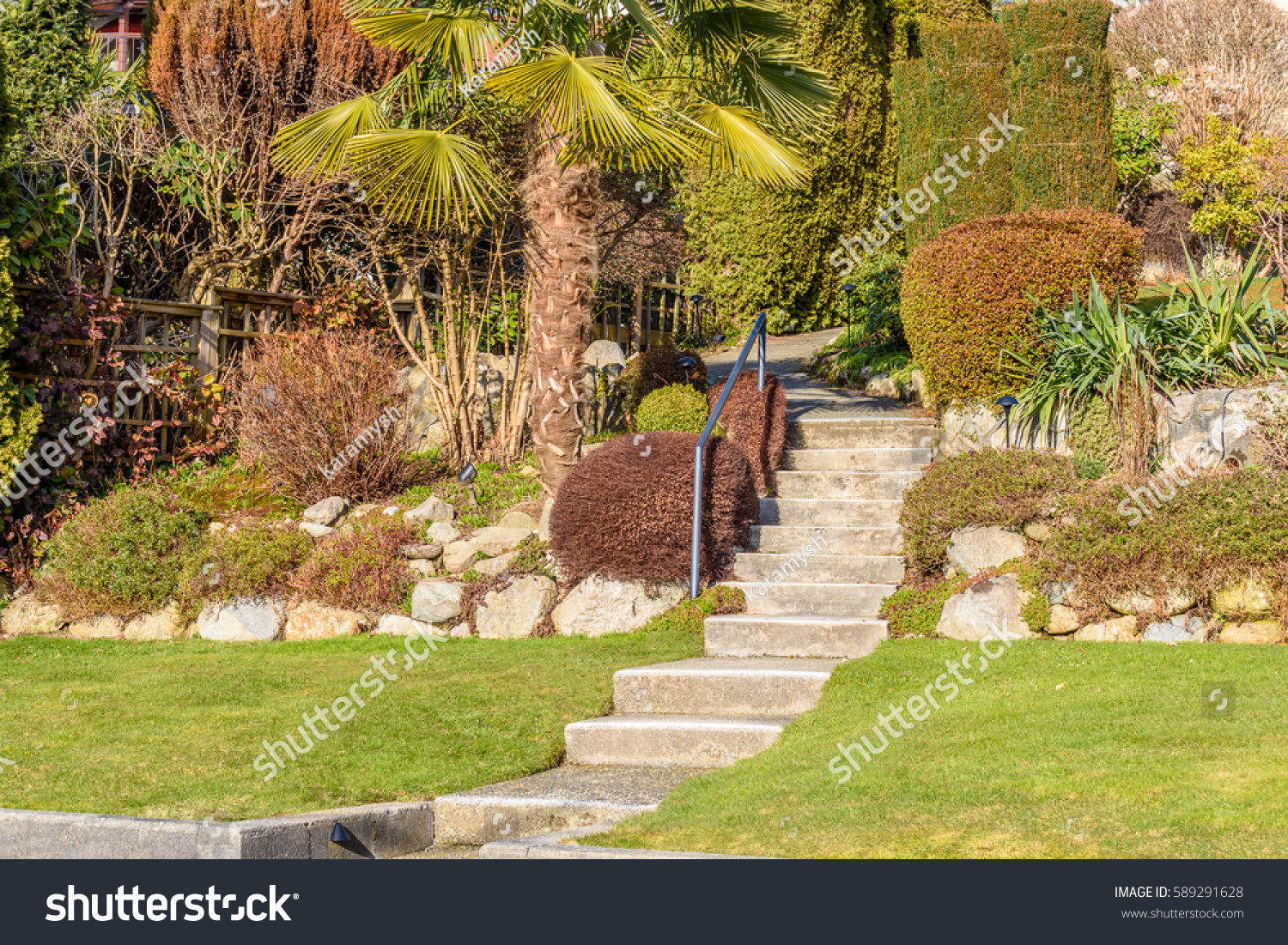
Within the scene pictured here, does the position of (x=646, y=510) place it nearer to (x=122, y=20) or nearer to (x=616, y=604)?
(x=616, y=604)

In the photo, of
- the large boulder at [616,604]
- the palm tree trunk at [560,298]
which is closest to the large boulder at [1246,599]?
the large boulder at [616,604]

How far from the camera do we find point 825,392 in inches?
533

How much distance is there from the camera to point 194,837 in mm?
4852

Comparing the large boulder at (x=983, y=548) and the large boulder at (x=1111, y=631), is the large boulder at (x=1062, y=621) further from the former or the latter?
the large boulder at (x=983, y=548)

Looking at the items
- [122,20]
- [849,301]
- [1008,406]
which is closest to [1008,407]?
[1008,406]

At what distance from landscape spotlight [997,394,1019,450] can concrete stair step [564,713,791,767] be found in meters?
3.57

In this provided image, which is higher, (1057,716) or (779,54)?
(779,54)

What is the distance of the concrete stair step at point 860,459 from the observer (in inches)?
401

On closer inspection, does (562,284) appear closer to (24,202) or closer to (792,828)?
(24,202)

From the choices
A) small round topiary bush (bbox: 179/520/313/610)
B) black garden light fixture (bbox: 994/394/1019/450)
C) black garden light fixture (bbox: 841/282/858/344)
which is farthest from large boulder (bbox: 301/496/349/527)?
black garden light fixture (bbox: 841/282/858/344)

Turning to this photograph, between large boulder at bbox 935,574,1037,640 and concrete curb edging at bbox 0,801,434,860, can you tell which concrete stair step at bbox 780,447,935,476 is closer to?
large boulder at bbox 935,574,1037,640

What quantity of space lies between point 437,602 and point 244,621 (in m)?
1.66

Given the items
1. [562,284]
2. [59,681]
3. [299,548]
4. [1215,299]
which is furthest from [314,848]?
[1215,299]

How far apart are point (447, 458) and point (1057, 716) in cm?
695
